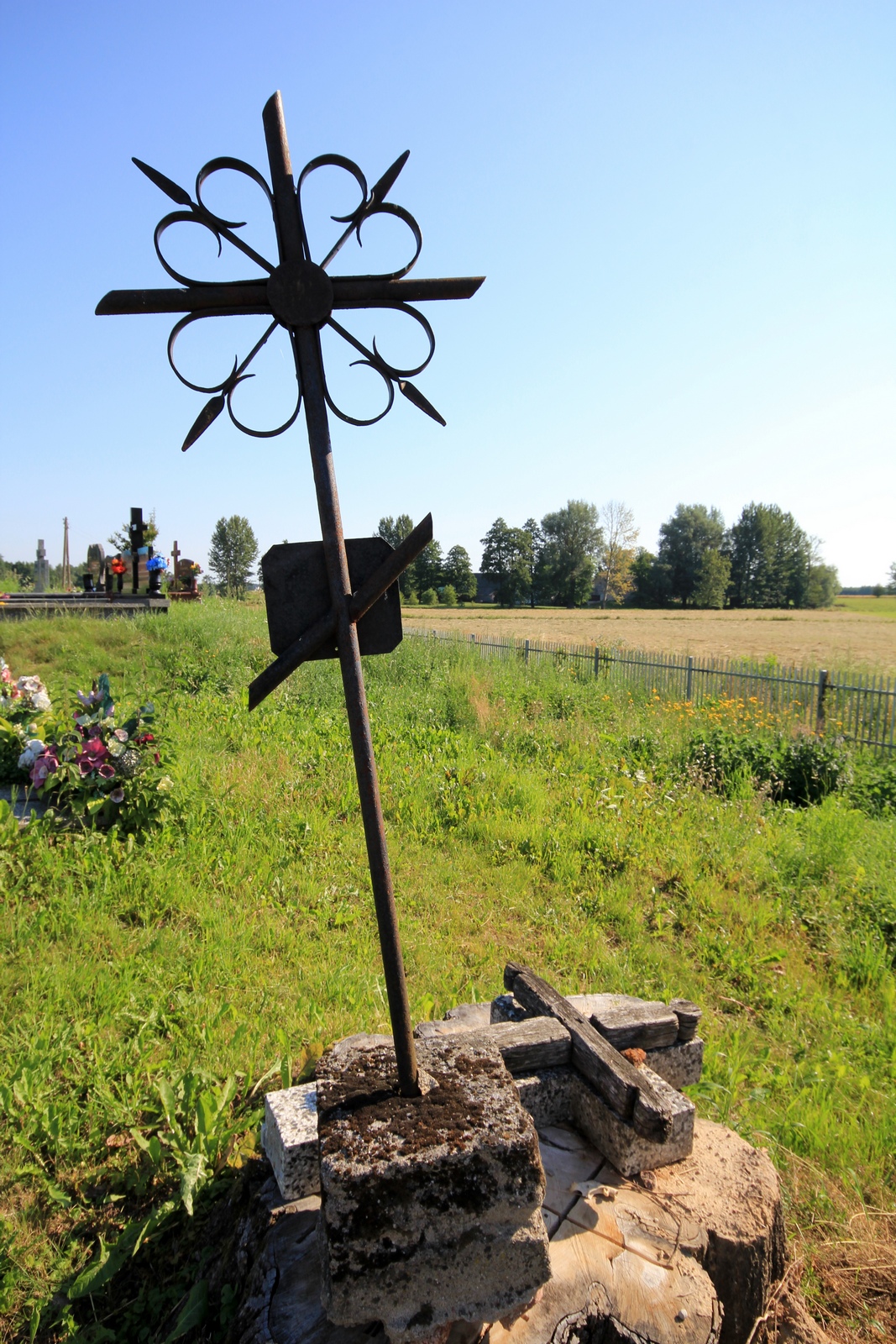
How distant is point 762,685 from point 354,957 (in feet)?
27.4

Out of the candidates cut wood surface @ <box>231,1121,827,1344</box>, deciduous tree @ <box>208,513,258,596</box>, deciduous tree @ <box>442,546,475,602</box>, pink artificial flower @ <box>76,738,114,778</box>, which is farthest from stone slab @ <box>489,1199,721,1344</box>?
deciduous tree @ <box>442,546,475,602</box>

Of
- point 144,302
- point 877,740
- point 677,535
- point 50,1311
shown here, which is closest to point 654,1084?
point 50,1311

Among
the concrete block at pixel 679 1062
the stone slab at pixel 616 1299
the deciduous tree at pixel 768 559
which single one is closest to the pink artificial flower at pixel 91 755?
the concrete block at pixel 679 1062

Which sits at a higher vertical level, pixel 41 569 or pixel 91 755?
pixel 41 569

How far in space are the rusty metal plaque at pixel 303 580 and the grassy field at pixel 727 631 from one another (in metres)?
17.8

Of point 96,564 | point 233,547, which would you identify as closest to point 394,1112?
point 96,564

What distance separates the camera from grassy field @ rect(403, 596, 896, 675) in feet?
92.2

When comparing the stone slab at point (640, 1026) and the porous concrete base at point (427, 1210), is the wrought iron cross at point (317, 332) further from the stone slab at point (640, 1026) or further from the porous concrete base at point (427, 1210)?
the stone slab at point (640, 1026)

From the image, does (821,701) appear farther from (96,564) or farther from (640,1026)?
(96,564)

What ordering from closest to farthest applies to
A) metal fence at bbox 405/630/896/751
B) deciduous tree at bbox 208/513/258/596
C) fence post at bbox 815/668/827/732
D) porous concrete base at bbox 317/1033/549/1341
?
porous concrete base at bbox 317/1033/549/1341
metal fence at bbox 405/630/896/751
fence post at bbox 815/668/827/732
deciduous tree at bbox 208/513/258/596

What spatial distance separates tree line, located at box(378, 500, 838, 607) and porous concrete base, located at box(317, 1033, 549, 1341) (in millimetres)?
67182

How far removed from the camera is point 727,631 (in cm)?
4366

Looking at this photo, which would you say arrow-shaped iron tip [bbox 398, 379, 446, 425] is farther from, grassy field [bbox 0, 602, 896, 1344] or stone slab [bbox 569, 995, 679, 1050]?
grassy field [bbox 0, 602, 896, 1344]

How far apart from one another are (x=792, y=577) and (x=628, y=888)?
75.2 m
